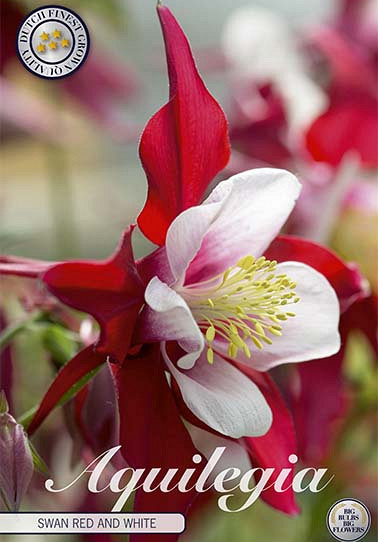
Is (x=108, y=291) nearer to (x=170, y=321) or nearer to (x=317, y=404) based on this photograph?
(x=170, y=321)

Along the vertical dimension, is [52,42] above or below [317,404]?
above

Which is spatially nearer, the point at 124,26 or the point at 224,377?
the point at 224,377

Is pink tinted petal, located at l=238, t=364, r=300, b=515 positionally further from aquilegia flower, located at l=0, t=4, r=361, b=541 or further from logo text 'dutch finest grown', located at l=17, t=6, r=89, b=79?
logo text 'dutch finest grown', located at l=17, t=6, r=89, b=79

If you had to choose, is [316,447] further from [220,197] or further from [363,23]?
[363,23]

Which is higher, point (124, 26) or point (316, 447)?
point (124, 26)

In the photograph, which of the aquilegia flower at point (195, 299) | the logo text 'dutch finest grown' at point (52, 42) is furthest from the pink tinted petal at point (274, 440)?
the logo text 'dutch finest grown' at point (52, 42)

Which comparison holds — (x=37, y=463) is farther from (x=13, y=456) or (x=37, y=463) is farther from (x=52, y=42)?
(x=52, y=42)

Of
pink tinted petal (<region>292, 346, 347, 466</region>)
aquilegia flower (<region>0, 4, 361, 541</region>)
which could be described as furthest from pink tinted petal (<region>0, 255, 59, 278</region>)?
pink tinted petal (<region>292, 346, 347, 466</region>)

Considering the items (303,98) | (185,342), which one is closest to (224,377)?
(185,342)

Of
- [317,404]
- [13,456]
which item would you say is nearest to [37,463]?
[13,456]
